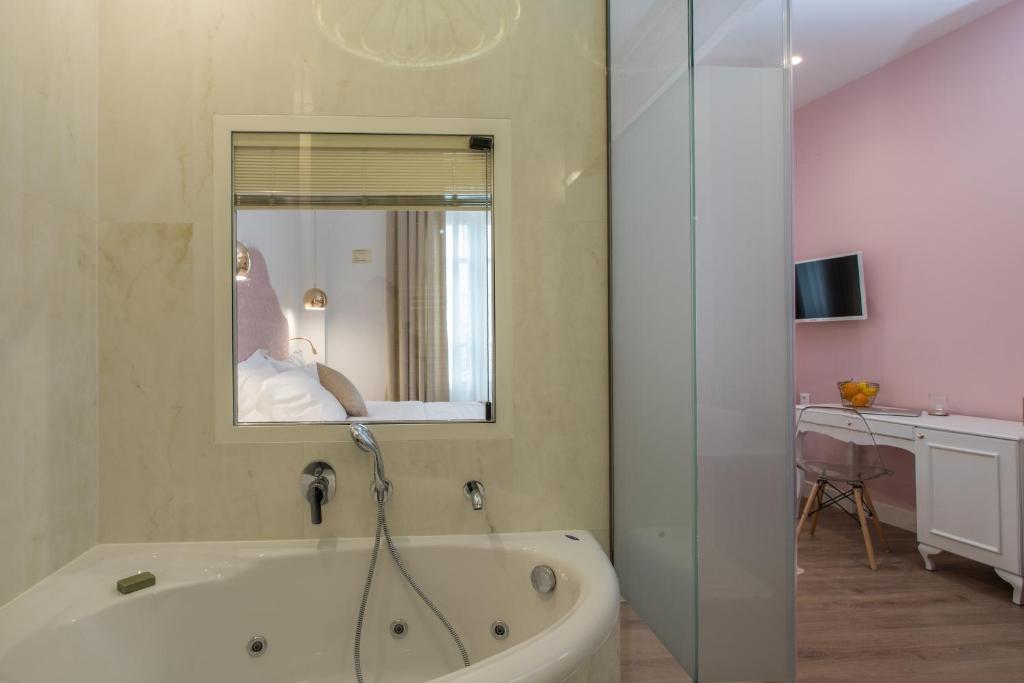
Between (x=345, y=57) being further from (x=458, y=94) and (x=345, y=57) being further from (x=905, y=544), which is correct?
(x=905, y=544)

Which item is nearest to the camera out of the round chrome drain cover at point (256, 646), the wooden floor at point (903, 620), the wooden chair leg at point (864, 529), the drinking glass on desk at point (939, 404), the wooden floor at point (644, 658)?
the wooden floor at point (644, 658)

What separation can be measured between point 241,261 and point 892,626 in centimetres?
272

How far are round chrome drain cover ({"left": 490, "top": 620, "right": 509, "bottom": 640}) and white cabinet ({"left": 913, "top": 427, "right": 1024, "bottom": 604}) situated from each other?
230cm

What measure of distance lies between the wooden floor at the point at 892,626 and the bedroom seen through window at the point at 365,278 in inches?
36.1

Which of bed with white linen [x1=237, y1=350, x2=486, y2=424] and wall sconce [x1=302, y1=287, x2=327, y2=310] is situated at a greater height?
wall sconce [x1=302, y1=287, x2=327, y2=310]

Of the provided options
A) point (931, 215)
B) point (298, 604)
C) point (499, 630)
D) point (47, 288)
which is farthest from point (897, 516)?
point (47, 288)

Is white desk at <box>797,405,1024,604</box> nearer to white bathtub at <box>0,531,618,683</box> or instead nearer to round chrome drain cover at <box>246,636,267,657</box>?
white bathtub at <box>0,531,618,683</box>

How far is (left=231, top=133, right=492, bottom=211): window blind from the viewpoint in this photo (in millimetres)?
1516

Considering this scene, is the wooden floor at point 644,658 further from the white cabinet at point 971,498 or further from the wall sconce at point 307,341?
the white cabinet at point 971,498

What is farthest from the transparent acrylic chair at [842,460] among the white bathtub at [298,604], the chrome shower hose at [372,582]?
the chrome shower hose at [372,582]

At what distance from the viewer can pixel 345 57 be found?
1501 millimetres

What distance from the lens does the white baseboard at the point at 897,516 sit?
122 inches

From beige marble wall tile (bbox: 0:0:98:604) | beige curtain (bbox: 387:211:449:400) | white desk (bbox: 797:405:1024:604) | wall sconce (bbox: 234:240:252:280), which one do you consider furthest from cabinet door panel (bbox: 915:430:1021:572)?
beige marble wall tile (bbox: 0:0:98:604)

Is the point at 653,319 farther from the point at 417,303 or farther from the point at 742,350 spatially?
the point at 417,303
